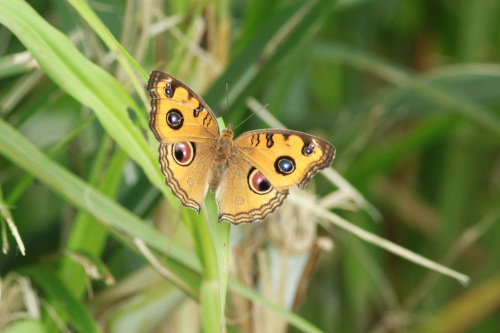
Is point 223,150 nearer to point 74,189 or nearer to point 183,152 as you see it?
point 183,152

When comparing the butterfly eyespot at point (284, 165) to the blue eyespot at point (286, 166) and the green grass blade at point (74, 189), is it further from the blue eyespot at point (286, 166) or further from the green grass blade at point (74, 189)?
the green grass blade at point (74, 189)

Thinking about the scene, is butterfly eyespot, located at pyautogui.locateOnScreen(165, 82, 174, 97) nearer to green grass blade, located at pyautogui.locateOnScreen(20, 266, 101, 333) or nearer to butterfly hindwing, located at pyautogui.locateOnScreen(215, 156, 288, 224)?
butterfly hindwing, located at pyautogui.locateOnScreen(215, 156, 288, 224)

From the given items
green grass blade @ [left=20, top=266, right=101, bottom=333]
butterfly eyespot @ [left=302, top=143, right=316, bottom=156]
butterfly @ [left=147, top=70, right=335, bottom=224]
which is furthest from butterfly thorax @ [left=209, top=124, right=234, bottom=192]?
green grass blade @ [left=20, top=266, right=101, bottom=333]

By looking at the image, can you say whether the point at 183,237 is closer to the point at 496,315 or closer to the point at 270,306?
the point at 270,306

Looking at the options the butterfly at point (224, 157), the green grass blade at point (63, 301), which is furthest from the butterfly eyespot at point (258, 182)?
the green grass blade at point (63, 301)

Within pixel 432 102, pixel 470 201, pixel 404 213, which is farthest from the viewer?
pixel 404 213

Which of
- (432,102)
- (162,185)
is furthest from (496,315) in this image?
(162,185)

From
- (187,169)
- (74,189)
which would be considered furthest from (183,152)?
(74,189)
